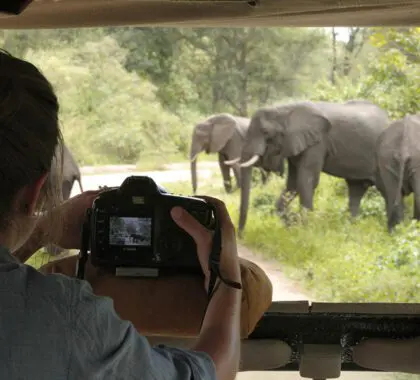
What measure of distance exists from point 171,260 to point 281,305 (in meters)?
0.38

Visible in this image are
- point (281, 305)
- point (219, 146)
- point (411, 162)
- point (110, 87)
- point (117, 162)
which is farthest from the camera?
point (110, 87)

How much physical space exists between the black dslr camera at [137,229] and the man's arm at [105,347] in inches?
9.0

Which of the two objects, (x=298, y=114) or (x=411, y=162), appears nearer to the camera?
(x=411, y=162)

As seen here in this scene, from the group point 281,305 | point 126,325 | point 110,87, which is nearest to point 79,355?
point 126,325

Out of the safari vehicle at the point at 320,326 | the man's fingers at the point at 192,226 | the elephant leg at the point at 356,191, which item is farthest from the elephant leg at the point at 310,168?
the man's fingers at the point at 192,226

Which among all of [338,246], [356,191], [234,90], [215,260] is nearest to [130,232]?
[215,260]

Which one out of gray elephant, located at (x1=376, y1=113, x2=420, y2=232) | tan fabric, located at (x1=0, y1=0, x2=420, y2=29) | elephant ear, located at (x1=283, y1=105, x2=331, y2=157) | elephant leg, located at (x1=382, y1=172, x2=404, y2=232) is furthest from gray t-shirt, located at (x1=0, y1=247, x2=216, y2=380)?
elephant ear, located at (x1=283, y1=105, x2=331, y2=157)

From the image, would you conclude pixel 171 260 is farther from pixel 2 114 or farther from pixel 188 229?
pixel 2 114

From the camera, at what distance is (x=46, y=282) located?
45 centimetres

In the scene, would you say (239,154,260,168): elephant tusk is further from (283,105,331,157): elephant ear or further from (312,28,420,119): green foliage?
(312,28,420,119): green foliage

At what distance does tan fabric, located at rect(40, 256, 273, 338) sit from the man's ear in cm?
28

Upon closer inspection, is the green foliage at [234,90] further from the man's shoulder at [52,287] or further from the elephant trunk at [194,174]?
the man's shoulder at [52,287]

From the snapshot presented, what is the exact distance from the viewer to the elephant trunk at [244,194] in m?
5.60

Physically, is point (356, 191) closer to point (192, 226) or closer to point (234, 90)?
point (234, 90)
